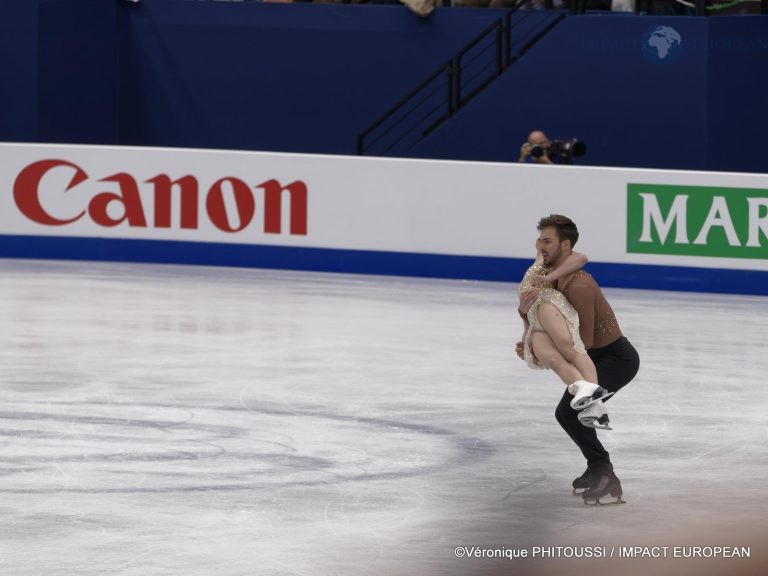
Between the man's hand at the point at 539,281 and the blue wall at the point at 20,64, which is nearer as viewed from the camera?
the man's hand at the point at 539,281

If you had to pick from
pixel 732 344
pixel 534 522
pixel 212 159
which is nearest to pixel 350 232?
pixel 212 159

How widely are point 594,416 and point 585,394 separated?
0.10m

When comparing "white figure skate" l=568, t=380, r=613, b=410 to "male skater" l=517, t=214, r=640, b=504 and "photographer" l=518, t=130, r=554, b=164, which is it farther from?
"photographer" l=518, t=130, r=554, b=164

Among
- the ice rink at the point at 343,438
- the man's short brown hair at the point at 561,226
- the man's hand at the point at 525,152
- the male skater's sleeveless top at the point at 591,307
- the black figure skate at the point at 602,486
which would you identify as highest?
the man's hand at the point at 525,152

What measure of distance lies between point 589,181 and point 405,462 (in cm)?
833

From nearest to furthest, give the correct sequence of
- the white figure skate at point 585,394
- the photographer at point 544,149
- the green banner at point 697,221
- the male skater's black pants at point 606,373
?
1. the white figure skate at point 585,394
2. the male skater's black pants at point 606,373
3. the green banner at point 697,221
4. the photographer at point 544,149

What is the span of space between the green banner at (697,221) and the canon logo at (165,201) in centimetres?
354

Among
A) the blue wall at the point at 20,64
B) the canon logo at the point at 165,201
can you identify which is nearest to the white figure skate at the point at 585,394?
A: the canon logo at the point at 165,201

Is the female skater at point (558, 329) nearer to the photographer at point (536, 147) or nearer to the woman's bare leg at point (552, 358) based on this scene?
the woman's bare leg at point (552, 358)

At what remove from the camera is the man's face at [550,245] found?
7551mm

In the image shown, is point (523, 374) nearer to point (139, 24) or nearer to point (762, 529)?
point (762, 529)

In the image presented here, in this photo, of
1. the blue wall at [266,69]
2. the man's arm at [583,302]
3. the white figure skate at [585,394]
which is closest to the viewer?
the white figure skate at [585,394]

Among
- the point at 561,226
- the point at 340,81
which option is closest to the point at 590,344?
the point at 561,226

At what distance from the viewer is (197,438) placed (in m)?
9.38
